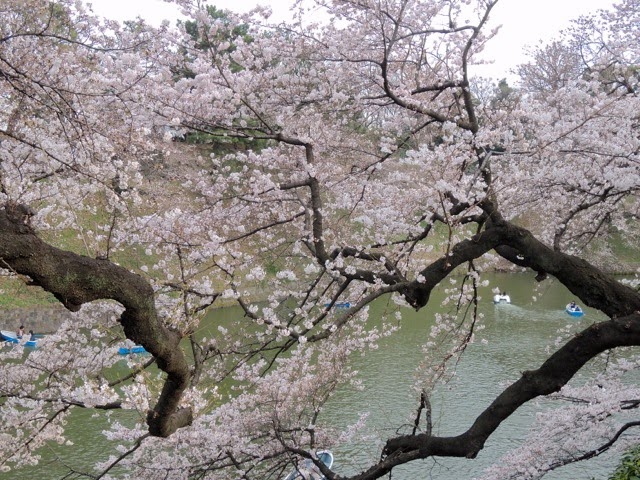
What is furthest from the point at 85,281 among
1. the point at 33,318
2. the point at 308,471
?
the point at 33,318

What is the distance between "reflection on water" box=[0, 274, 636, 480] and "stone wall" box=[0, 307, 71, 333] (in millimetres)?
4001

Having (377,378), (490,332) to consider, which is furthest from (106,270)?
(490,332)

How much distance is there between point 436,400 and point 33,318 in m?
9.99

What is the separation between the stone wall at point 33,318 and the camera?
42.4 ft

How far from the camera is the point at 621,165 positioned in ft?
13.5

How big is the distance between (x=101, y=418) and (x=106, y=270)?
7.33m

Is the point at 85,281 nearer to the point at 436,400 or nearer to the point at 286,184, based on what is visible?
the point at 286,184

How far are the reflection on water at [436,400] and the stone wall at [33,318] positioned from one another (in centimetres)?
400

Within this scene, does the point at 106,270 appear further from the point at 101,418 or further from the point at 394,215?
the point at 101,418

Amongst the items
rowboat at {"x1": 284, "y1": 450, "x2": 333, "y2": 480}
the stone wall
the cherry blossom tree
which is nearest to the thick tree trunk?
the cherry blossom tree

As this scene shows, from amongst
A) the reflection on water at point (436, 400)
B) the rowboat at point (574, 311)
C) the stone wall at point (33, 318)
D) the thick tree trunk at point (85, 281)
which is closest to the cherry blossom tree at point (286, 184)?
the thick tree trunk at point (85, 281)

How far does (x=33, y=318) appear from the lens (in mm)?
13172

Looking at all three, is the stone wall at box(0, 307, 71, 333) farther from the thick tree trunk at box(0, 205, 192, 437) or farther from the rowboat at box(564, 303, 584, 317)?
the rowboat at box(564, 303, 584, 317)

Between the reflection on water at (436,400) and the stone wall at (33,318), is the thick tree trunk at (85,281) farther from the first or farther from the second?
the stone wall at (33,318)
